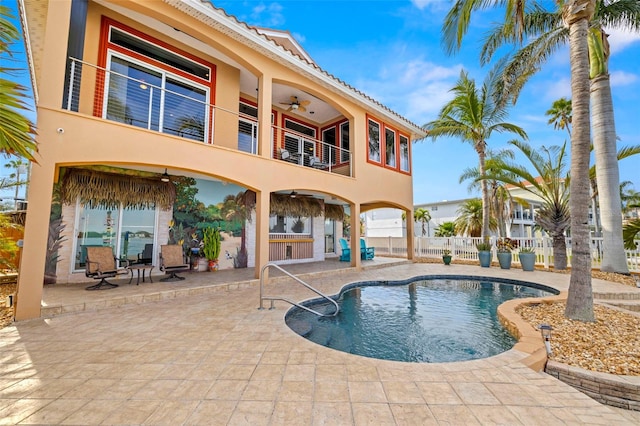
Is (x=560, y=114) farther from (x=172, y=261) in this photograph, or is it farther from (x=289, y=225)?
(x=172, y=261)

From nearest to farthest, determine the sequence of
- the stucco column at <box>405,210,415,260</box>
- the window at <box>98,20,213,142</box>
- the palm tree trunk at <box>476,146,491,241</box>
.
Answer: the window at <box>98,20,213,142</box>
the palm tree trunk at <box>476,146,491,241</box>
the stucco column at <box>405,210,415,260</box>

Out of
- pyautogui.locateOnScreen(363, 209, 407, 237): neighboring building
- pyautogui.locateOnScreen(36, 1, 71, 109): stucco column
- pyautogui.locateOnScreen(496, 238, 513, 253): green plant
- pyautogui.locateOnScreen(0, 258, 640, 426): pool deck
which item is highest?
pyautogui.locateOnScreen(36, 1, 71, 109): stucco column

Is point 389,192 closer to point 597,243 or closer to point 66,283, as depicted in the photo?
point 597,243

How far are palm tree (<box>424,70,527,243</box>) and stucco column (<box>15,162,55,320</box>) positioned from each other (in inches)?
598

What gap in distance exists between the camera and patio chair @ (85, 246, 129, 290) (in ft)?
21.8

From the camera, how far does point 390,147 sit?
44.3ft

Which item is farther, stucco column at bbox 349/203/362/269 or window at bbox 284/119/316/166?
window at bbox 284/119/316/166

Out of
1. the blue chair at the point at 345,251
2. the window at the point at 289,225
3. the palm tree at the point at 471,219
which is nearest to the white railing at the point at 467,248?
the blue chair at the point at 345,251

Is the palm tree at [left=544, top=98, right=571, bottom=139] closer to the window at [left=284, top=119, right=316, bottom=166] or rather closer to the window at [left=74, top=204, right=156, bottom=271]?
the window at [left=284, top=119, right=316, bottom=166]

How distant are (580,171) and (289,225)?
10599mm

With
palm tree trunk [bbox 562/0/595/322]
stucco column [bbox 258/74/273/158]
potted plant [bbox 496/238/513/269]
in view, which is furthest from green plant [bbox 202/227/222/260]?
potted plant [bbox 496/238/513/269]

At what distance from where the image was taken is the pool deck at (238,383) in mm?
2277

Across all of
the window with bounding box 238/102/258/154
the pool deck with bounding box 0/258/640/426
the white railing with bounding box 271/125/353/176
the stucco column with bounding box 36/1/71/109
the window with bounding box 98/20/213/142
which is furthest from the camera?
the white railing with bounding box 271/125/353/176

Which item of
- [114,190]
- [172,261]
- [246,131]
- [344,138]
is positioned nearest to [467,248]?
[344,138]
